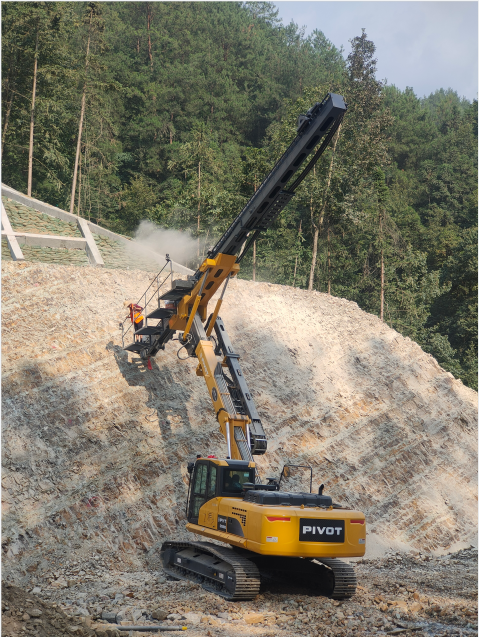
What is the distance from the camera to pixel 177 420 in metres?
16.8

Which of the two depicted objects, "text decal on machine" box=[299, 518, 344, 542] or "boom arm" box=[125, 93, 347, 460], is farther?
"boom arm" box=[125, 93, 347, 460]

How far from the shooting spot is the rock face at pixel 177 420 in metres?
13.4

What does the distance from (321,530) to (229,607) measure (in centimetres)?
182

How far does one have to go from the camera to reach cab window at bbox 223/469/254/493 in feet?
36.0

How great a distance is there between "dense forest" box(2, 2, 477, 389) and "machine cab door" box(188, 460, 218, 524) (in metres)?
22.5

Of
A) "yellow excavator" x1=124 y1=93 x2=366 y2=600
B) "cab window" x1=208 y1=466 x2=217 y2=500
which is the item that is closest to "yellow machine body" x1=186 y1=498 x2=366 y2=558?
"yellow excavator" x1=124 y1=93 x2=366 y2=600

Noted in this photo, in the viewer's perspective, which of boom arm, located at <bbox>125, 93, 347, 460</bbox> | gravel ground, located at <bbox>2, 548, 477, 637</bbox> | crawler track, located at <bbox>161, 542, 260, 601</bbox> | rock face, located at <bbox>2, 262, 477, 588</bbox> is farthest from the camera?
rock face, located at <bbox>2, 262, 477, 588</bbox>

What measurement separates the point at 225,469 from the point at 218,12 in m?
93.7

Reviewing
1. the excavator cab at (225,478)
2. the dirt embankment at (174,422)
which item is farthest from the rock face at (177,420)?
Answer: the excavator cab at (225,478)

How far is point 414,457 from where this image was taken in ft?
61.7

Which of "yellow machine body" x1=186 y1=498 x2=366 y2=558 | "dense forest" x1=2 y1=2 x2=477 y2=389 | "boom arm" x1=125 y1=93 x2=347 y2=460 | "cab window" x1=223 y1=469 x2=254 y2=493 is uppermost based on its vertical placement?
"dense forest" x1=2 y1=2 x2=477 y2=389

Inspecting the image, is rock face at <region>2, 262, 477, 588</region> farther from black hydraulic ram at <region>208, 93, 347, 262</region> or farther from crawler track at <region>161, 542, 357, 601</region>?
black hydraulic ram at <region>208, 93, 347, 262</region>

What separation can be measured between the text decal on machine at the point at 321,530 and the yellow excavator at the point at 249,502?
2 centimetres

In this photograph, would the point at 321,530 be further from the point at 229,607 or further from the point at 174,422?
the point at 174,422
